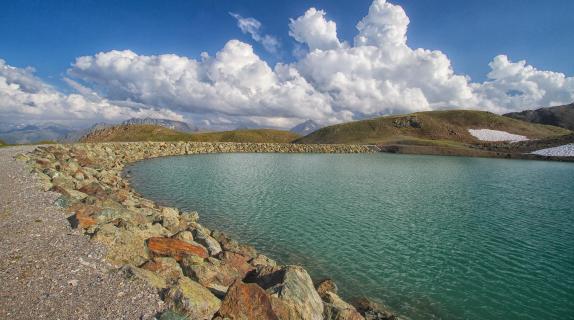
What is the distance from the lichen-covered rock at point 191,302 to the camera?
10.9 m

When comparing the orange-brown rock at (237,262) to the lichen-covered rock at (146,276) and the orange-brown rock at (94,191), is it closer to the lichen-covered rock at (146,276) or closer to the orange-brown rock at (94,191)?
the lichen-covered rock at (146,276)

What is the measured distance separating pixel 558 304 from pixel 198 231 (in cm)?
1986

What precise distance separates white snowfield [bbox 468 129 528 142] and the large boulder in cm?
20177

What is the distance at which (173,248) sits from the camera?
56.3ft

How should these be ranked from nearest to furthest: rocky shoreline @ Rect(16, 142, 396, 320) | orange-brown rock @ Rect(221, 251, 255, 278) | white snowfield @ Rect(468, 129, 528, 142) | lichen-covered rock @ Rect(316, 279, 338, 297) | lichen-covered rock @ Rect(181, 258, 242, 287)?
rocky shoreline @ Rect(16, 142, 396, 320), lichen-covered rock @ Rect(181, 258, 242, 287), lichen-covered rock @ Rect(316, 279, 338, 297), orange-brown rock @ Rect(221, 251, 255, 278), white snowfield @ Rect(468, 129, 528, 142)

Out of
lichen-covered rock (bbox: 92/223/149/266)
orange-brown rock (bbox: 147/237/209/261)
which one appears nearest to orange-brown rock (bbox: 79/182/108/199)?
lichen-covered rock (bbox: 92/223/149/266)

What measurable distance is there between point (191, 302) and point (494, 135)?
711 feet

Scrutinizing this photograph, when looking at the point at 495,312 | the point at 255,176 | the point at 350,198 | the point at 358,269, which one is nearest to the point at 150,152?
the point at 255,176

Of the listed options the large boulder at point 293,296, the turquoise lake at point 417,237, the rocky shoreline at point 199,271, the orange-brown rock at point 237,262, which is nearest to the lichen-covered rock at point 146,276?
the rocky shoreline at point 199,271

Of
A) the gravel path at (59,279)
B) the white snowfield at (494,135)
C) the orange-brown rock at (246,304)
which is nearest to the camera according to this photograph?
the gravel path at (59,279)

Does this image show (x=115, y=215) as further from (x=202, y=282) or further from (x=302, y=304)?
(x=302, y=304)

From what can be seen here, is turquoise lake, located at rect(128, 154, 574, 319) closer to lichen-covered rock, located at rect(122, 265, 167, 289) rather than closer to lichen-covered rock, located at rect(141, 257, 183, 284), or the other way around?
lichen-covered rock, located at rect(141, 257, 183, 284)

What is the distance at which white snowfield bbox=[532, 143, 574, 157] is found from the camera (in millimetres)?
119438

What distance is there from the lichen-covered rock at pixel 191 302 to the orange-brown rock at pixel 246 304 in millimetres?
442
